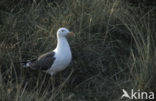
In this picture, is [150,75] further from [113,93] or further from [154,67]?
[113,93]

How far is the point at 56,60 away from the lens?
20.1 ft

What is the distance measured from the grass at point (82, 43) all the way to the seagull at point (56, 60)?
188mm

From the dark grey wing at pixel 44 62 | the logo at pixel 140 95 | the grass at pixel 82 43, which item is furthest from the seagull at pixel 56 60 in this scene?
the logo at pixel 140 95

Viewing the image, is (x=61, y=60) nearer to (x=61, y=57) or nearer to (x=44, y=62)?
(x=61, y=57)

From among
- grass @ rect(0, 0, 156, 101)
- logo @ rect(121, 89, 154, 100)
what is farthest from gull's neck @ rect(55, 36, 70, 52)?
logo @ rect(121, 89, 154, 100)

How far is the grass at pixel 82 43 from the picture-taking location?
20.3 feet

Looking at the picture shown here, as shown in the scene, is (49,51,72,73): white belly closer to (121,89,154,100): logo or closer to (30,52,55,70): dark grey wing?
(30,52,55,70): dark grey wing

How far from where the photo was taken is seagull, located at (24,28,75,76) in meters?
6.10

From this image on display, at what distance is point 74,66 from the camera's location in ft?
22.0

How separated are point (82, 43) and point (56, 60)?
95 cm

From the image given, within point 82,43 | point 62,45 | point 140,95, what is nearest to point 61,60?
point 62,45

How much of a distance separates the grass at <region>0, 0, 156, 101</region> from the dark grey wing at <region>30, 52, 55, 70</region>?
0.23 meters

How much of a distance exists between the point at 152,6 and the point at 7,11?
3.03 meters

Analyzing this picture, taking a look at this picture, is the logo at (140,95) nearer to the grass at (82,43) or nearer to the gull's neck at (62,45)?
the grass at (82,43)
